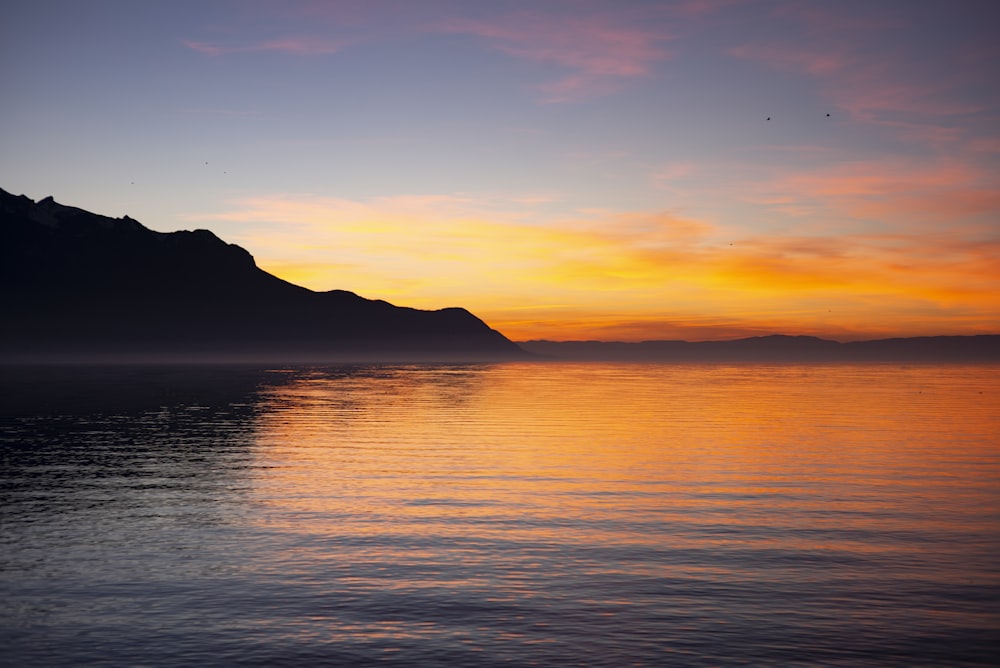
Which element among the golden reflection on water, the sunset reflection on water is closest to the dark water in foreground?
the sunset reflection on water

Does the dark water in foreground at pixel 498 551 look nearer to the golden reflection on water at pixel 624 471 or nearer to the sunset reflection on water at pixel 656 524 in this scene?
the sunset reflection on water at pixel 656 524

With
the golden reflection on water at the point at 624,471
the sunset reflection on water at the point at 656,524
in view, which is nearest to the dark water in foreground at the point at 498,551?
the sunset reflection on water at the point at 656,524

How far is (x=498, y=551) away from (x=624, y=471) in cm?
1867

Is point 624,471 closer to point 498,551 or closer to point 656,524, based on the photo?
point 656,524

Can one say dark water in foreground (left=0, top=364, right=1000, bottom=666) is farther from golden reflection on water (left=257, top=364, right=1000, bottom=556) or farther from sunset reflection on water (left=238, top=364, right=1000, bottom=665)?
golden reflection on water (left=257, top=364, right=1000, bottom=556)

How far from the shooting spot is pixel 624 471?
143ft

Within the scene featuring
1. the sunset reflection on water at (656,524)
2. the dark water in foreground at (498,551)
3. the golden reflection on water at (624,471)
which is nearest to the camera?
the dark water in foreground at (498,551)

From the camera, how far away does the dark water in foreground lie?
18.1 metres

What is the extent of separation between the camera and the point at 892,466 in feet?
150

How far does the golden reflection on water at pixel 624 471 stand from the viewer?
3077 centimetres

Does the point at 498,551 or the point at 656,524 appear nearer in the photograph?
the point at 498,551

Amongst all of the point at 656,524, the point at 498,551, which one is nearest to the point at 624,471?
the point at 656,524

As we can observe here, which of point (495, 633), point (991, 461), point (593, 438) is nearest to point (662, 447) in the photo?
point (593, 438)

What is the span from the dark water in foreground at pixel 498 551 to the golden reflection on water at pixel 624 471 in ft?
0.84
